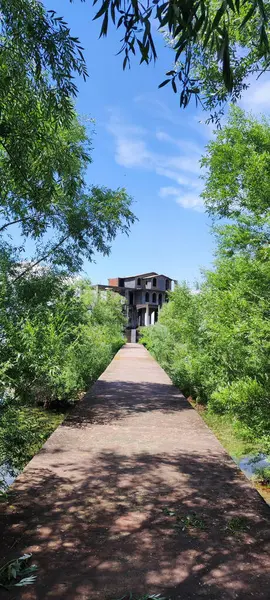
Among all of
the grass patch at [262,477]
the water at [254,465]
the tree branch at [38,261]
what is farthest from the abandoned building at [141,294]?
the grass patch at [262,477]

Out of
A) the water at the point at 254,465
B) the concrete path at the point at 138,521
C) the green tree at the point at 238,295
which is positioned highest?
the green tree at the point at 238,295

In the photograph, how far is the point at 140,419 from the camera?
801cm

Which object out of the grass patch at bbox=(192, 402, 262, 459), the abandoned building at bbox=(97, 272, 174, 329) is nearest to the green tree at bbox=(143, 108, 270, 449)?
the grass patch at bbox=(192, 402, 262, 459)

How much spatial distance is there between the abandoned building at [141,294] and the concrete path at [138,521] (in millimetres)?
44996

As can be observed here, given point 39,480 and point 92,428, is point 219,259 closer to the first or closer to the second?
point 92,428

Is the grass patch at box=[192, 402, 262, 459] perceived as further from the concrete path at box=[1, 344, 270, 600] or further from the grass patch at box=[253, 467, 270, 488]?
the concrete path at box=[1, 344, 270, 600]

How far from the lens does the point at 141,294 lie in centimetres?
5241

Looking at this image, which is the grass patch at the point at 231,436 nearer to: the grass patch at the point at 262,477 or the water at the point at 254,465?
the water at the point at 254,465

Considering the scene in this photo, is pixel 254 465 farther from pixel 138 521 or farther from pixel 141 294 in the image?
pixel 141 294

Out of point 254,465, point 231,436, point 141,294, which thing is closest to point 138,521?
point 254,465

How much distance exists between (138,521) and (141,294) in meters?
48.9

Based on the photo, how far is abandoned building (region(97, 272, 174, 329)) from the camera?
170 ft

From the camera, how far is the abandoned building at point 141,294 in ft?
170

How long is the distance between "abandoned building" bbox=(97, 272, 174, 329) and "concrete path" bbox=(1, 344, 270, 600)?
44996mm
